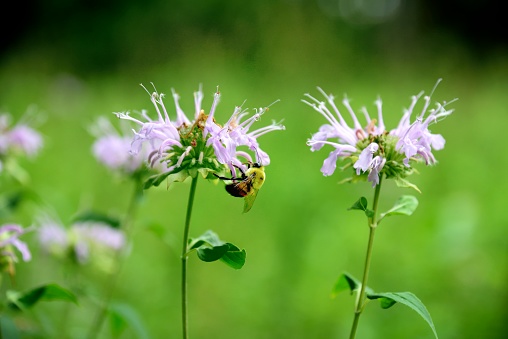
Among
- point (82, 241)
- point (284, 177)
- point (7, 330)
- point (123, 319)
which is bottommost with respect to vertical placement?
point (7, 330)

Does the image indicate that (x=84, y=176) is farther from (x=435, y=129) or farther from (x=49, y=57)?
(x=49, y=57)

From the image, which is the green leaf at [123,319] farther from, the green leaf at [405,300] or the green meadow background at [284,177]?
the green leaf at [405,300]

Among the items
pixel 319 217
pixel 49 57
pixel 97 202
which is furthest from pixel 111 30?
pixel 319 217

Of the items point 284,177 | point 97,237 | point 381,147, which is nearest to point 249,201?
point 381,147

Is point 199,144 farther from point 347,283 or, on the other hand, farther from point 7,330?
point 7,330

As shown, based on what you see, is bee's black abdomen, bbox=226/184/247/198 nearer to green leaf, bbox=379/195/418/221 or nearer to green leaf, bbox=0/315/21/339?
green leaf, bbox=379/195/418/221

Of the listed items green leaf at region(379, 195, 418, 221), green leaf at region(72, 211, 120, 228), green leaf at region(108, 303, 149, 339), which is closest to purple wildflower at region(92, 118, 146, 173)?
green leaf at region(72, 211, 120, 228)
